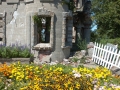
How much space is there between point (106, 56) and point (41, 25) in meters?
4.00

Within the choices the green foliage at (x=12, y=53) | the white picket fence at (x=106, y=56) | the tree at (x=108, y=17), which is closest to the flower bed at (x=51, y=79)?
the green foliage at (x=12, y=53)

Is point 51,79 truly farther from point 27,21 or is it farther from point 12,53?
point 27,21

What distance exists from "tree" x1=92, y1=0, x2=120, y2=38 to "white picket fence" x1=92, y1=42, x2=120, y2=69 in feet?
35.3

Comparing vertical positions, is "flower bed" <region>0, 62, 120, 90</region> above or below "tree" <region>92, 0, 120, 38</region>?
below

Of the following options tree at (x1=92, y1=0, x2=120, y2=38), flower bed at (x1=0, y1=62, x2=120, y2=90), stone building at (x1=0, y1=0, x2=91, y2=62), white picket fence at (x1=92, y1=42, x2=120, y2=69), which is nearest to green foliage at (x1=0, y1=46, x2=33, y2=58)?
stone building at (x1=0, y1=0, x2=91, y2=62)

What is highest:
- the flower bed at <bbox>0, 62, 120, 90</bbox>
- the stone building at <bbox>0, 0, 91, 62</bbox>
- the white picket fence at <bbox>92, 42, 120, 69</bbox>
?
the stone building at <bbox>0, 0, 91, 62</bbox>

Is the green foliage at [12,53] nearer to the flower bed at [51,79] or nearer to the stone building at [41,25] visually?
the stone building at [41,25]

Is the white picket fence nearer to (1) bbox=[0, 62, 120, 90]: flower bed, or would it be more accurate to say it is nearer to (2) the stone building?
(2) the stone building

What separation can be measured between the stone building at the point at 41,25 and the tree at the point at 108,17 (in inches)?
426

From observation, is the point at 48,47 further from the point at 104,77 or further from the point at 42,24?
the point at 104,77

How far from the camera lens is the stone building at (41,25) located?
1253cm

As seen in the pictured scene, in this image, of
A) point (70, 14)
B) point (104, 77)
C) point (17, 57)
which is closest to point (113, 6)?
point (70, 14)

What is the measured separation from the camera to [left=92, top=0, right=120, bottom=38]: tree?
22953mm

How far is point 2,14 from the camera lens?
533 inches
